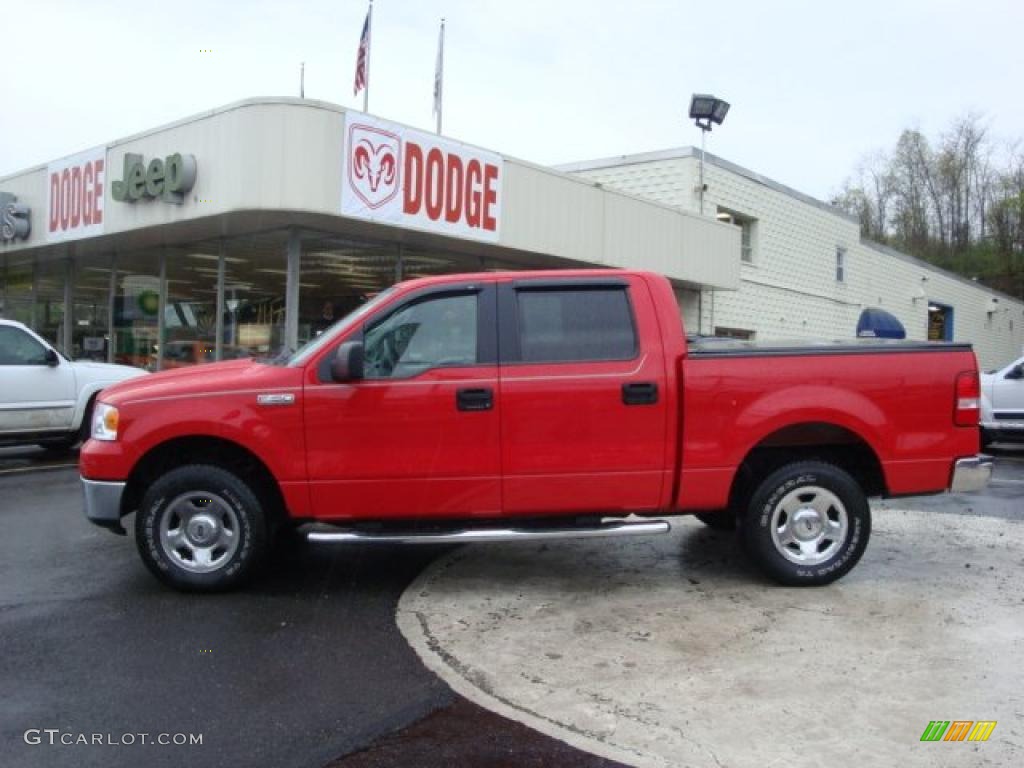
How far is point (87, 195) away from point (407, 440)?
1271cm

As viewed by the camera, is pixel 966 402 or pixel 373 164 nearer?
pixel 966 402

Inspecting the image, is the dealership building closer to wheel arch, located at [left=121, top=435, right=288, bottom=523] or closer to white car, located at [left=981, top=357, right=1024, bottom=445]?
white car, located at [left=981, top=357, right=1024, bottom=445]

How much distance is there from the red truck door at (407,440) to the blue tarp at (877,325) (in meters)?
24.4

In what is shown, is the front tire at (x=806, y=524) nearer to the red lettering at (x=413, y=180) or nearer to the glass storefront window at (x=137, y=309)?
the red lettering at (x=413, y=180)

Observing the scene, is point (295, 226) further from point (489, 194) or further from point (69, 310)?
point (69, 310)

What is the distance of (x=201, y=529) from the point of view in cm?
543

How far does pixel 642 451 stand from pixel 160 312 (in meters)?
13.8

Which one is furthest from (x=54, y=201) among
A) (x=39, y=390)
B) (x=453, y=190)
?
(x=453, y=190)

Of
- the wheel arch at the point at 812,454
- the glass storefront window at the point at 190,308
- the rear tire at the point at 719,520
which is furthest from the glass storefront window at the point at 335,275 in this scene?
the wheel arch at the point at 812,454

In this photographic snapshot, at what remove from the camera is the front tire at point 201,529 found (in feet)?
17.6

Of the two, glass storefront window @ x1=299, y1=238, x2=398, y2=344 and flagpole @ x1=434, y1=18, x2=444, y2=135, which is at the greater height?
flagpole @ x1=434, y1=18, x2=444, y2=135

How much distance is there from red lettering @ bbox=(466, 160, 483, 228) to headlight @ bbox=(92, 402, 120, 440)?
31.1 ft

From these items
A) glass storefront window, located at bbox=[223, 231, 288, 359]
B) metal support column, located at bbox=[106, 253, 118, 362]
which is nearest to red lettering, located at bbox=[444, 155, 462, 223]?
glass storefront window, located at bbox=[223, 231, 288, 359]

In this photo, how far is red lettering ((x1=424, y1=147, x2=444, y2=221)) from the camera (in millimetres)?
13602
